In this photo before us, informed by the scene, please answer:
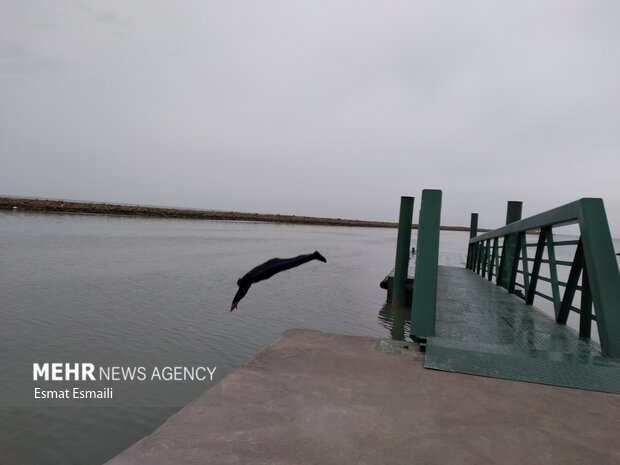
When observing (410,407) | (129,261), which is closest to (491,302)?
(410,407)

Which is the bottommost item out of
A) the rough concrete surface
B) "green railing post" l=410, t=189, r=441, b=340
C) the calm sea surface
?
the calm sea surface

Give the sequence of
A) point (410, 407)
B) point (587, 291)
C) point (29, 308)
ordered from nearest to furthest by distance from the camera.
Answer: point (410, 407) → point (587, 291) → point (29, 308)

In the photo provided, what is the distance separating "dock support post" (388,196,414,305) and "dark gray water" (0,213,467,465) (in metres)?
0.48

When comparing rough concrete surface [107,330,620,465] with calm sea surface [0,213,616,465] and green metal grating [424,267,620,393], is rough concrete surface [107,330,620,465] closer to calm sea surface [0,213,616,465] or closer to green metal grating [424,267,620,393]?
green metal grating [424,267,620,393]

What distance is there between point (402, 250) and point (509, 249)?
2015 millimetres

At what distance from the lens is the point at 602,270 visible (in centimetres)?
343

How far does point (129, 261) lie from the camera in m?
14.0

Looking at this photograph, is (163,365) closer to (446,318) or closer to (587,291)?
(446,318)

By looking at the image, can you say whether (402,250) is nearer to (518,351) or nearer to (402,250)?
(402,250)

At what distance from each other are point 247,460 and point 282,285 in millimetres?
9903

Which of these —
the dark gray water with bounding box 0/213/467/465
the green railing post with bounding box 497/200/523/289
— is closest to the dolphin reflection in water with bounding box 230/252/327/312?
the dark gray water with bounding box 0/213/467/465

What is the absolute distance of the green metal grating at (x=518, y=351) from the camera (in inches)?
113

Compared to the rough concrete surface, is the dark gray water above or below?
below

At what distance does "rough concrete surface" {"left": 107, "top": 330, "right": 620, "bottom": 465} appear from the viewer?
1.74 metres
